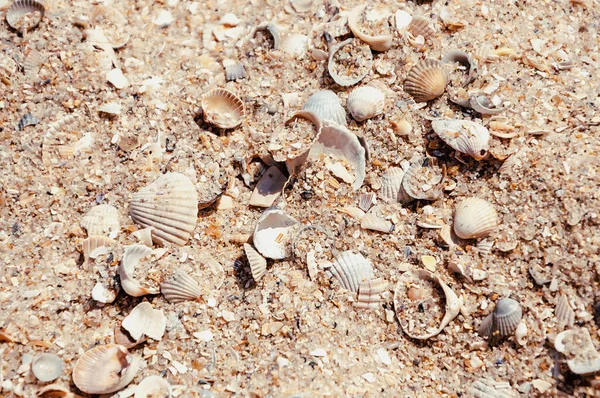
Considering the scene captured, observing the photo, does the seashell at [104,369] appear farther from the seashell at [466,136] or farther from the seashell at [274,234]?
the seashell at [466,136]

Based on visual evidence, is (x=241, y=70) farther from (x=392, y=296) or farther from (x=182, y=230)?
(x=392, y=296)

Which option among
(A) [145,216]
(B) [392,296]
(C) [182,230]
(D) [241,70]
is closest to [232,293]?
(C) [182,230]

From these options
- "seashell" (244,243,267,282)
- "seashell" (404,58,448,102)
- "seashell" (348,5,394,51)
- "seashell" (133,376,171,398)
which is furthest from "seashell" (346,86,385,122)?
"seashell" (133,376,171,398)

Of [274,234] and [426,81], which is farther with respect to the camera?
[426,81]

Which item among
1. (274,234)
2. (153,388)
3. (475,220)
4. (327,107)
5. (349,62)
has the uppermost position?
(349,62)

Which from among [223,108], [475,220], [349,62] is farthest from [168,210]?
[475,220]

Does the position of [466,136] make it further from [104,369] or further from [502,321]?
[104,369]
